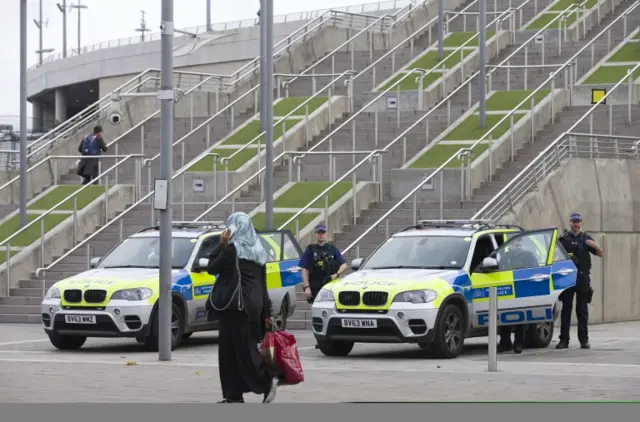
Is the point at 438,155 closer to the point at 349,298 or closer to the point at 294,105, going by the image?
the point at 294,105

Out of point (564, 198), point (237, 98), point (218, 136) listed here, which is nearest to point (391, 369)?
point (564, 198)

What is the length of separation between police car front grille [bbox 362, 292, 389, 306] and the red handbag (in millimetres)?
5513

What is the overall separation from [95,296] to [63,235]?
1007cm

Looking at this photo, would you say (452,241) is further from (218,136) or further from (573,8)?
(573,8)

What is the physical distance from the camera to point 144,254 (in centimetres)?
2214

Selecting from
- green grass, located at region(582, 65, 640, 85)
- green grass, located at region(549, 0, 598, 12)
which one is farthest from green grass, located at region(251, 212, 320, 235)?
green grass, located at region(549, 0, 598, 12)

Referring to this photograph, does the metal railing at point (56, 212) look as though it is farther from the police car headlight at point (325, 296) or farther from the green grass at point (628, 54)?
the green grass at point (628, 54)

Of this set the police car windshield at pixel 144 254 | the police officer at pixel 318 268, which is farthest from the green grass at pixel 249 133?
the police officer at pixel 318 268

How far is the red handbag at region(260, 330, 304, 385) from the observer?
13.6m

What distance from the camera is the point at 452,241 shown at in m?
20.5

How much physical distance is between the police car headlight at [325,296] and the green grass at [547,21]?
85.0 feet

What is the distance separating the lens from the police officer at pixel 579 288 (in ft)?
69.7

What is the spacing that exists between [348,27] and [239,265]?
34213 millimetres

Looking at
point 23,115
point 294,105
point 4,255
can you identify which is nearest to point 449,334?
point 4,255
